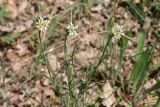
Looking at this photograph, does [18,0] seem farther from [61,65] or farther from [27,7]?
[61,65]

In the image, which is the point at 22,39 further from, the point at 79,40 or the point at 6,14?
the point at 79,40

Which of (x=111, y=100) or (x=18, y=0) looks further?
(x=18, y=0)

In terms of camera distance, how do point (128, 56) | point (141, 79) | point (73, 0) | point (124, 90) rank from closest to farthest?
point (141, 79) → point (124, 90) → point (128, 56) → point (73, 0)

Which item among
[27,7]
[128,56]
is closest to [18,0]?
[27,7]

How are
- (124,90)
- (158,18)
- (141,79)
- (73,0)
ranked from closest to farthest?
(141,79)
(124,90)
(158,18)
(73,0)

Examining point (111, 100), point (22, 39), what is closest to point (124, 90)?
point (111, 100)

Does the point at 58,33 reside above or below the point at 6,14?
below

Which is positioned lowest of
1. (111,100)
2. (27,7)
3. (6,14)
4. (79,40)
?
(111,100)

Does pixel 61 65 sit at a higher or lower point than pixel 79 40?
lower

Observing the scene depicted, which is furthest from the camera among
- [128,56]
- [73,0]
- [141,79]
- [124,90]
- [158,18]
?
[73,0]

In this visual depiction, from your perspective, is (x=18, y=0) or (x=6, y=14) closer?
(x=6, y=14)
